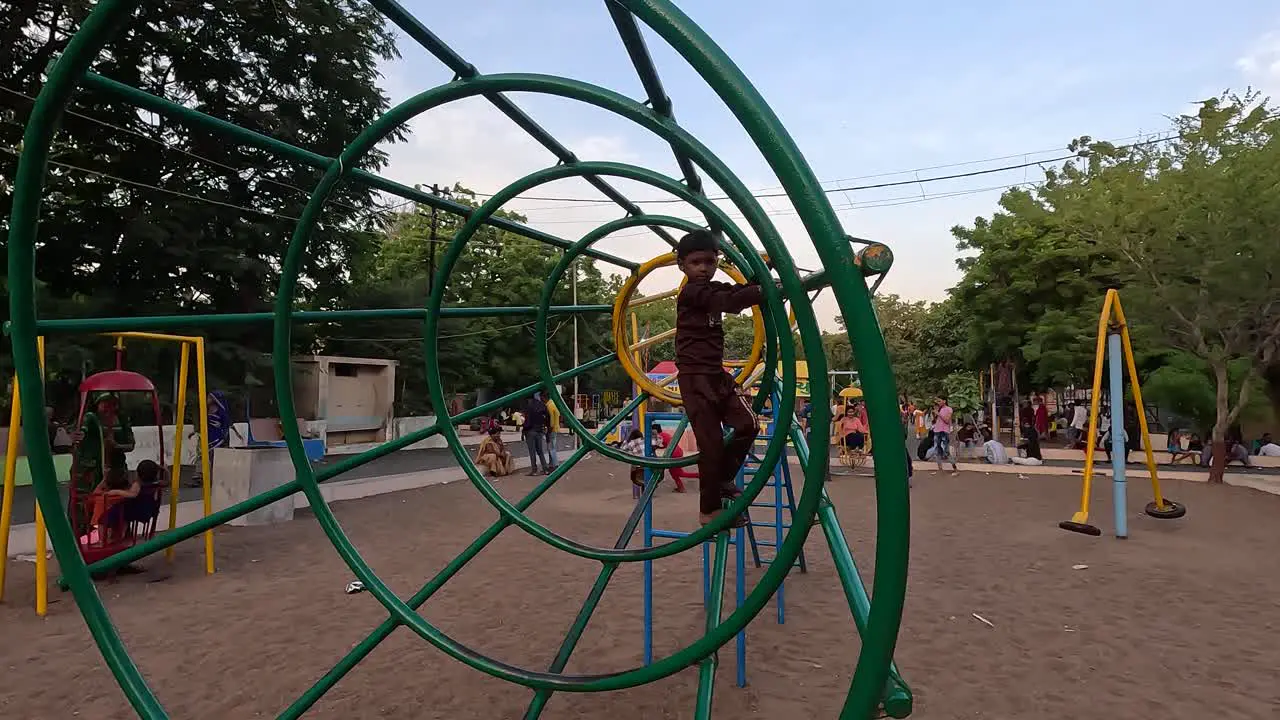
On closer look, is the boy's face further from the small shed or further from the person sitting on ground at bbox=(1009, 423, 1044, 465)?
the small shed

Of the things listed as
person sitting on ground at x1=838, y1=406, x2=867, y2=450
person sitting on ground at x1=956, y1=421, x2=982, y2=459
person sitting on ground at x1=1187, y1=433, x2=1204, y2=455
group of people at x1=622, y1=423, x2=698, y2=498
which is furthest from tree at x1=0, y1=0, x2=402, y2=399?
person sitting on ground at x1=1187, y1=433, x2=1204, y2=455

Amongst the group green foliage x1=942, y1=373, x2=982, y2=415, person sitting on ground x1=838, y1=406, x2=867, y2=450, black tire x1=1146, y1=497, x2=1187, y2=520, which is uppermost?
green foliage x1=942, y1=373, x2=982, y2=415

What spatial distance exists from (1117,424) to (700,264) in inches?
232

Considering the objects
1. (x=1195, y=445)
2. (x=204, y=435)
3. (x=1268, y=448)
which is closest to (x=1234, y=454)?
(x=1268, y=448)

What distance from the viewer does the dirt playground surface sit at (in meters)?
3.35

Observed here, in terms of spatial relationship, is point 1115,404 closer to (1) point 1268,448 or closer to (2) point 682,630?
(2) point 682,630

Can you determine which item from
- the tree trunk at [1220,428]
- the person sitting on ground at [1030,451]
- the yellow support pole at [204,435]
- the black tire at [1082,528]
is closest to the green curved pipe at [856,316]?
the yellow support pole at [204,435]

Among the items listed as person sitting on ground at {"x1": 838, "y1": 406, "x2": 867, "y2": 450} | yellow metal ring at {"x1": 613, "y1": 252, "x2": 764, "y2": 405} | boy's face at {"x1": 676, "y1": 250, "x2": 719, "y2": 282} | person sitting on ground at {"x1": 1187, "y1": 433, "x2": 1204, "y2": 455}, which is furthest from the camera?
person sitting on ground at {"x1": 1187, "y1": 433, "x2": 1204, "y2": 455}

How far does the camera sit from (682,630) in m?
4.32

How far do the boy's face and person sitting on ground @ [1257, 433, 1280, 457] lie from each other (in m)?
16.7

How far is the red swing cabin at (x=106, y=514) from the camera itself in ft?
17.2

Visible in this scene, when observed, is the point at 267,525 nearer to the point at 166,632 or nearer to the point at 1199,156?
the point at 166,632

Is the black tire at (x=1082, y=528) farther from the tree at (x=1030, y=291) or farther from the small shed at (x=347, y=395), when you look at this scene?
the small shed at (x=347, y=395)

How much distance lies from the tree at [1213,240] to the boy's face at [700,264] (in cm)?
1083
